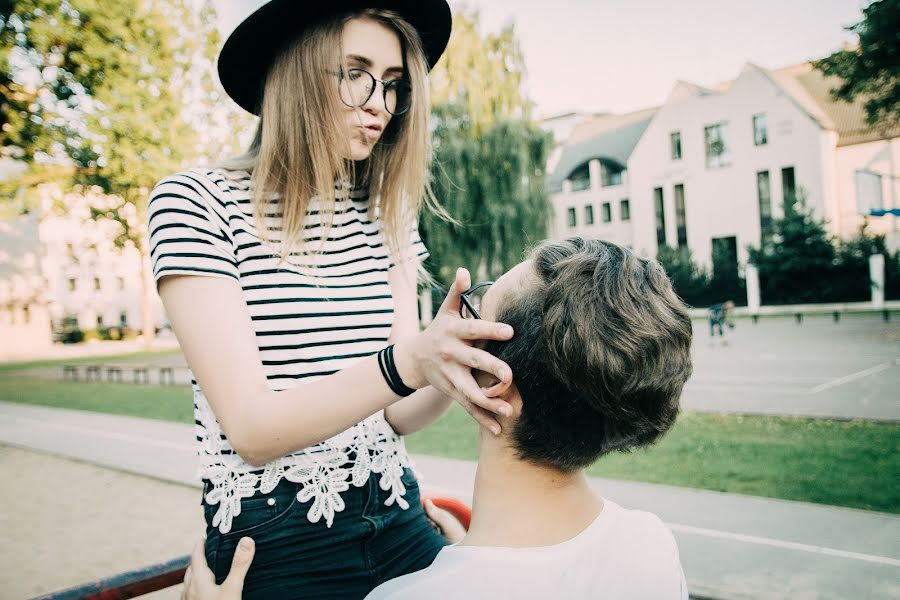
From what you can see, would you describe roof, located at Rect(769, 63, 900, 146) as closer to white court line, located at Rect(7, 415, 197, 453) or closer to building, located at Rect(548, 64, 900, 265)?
building, located at Rect(548, 64, 900, 265)

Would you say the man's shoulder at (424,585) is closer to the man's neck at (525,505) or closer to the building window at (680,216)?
the man's neck at (525,505)

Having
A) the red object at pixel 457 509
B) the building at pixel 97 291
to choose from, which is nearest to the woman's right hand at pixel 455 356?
the red object at pixel 457 509

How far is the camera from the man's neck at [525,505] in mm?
1352

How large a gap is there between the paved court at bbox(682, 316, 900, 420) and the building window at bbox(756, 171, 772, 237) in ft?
43.3

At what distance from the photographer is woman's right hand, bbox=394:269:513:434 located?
37.0 inches

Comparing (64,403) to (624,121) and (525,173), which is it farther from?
(624,121)

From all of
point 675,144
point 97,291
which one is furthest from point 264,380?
point 97,291

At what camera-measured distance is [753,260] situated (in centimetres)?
3041

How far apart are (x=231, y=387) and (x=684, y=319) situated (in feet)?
2.70

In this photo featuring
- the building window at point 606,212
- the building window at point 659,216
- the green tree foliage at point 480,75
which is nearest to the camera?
the green tree foliage at point 480,75

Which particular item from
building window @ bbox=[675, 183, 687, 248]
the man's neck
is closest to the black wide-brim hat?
the man's neck

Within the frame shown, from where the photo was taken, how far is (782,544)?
426 cm

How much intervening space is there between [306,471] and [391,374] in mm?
426

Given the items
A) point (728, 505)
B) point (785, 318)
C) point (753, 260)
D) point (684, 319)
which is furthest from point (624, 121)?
point (684, 319)
